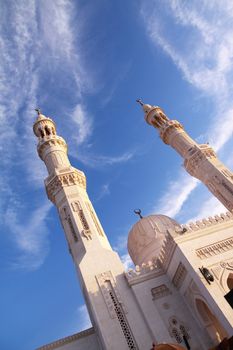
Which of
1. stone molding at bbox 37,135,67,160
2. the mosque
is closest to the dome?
the mosque

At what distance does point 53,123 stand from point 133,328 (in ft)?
57.8

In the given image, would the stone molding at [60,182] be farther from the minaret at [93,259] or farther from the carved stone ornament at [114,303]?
the carved stone ornament at [114,303]

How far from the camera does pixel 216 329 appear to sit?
43.9ft

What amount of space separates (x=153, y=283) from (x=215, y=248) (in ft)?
12.2

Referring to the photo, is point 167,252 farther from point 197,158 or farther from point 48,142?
point 48,142

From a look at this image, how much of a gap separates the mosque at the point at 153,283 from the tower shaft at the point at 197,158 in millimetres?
227

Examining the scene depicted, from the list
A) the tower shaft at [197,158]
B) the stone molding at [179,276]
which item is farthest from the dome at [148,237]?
the stone molding at [179,276]

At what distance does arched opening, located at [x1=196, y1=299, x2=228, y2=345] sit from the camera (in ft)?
42.8

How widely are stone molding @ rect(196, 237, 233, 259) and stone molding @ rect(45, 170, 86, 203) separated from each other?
31.7 ft

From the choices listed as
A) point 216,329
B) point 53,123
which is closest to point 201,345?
point 216,329

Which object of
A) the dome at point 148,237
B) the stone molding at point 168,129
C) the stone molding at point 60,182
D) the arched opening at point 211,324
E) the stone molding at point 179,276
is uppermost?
the stone molding at point 168,129

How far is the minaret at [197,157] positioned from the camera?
20297 millimetres

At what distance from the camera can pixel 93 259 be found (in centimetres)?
1606

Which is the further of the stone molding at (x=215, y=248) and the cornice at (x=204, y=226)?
the cornice at (x=204, y=226)
